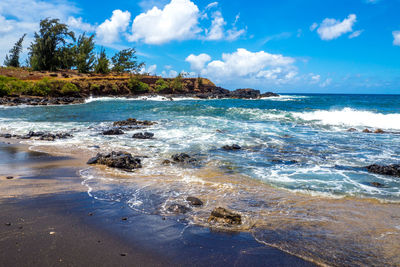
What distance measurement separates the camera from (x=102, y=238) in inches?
135

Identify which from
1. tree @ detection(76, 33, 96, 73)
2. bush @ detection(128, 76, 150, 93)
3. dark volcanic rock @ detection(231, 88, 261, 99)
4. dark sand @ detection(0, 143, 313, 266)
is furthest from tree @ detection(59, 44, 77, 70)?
dark sand @ detection(0, 143, 313, 266)

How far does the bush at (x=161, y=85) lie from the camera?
6890cm

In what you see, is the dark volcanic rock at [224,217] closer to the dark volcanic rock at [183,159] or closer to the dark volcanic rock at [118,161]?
the dark volcanic rock at [118,161]

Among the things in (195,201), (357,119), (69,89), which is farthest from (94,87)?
(195,201)

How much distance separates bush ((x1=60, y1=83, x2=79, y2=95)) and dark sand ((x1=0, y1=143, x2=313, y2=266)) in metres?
45.2

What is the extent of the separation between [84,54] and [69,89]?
85.7 feet

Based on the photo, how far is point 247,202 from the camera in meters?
5.15

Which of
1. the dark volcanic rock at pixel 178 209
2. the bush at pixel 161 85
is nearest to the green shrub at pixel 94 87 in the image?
the bush at pixel 161 85

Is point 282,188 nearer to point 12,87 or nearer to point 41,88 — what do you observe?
point 12,87

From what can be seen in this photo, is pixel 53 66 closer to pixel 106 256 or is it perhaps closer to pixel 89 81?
pixel 89 81

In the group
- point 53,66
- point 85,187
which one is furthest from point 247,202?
point 53,66

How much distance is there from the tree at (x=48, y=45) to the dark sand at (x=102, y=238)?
6793 cm

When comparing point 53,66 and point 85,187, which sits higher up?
point 53,66

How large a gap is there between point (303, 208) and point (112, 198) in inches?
150
